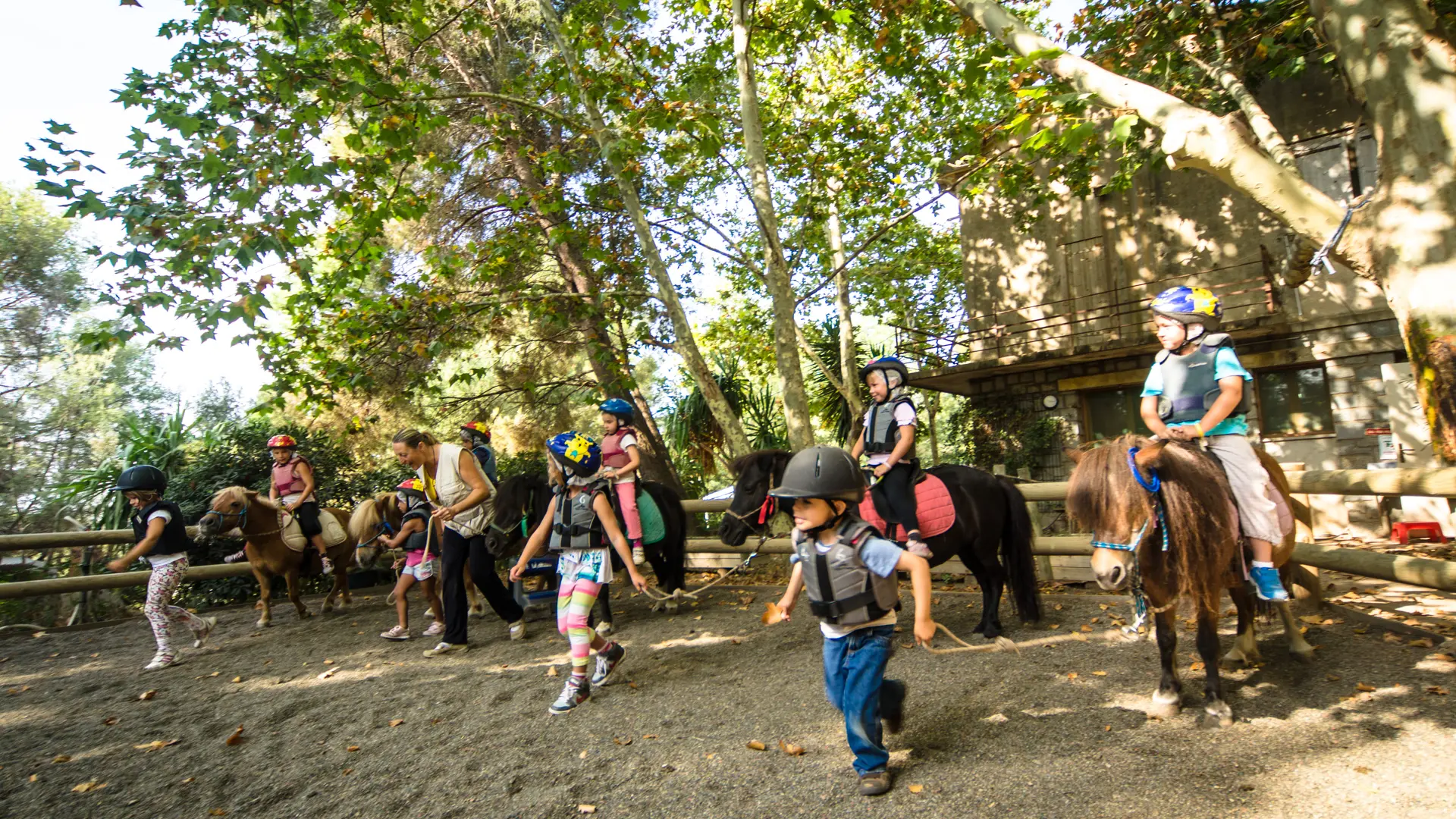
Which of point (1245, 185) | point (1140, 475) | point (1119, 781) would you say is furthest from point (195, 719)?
point (1245, 185)

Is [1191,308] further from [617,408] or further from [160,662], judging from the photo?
[160,662]

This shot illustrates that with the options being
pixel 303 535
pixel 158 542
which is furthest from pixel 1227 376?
pixel 303 535

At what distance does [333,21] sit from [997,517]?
12.9m

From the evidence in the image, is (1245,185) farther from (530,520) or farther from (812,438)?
(530,520)

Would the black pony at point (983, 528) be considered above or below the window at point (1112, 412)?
below

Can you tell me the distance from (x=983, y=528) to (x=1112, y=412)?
998 centimetres

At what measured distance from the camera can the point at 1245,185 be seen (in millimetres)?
5895

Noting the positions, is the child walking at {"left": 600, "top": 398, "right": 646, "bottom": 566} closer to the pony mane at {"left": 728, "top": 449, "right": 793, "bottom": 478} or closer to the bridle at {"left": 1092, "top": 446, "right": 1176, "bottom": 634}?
the pony mane at {"left": 728, "top": 449, "right": 793, "bottom": 478}

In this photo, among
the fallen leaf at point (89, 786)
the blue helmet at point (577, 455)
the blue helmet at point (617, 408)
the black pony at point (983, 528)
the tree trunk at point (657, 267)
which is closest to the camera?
the fallen leaf at point (89, 786)

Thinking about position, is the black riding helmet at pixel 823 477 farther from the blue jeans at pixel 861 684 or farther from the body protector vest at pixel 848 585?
the blue jeans at pixel 861 684

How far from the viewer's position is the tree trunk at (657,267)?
32.1 ft

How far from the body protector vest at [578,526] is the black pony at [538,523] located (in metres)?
1.30

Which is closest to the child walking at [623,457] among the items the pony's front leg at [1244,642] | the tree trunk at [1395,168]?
the pony's front leg at [1244,642]

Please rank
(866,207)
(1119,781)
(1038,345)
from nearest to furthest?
1. (1119,781)
2. (866,207)
3. (1038,345)
